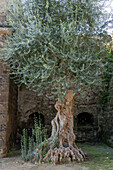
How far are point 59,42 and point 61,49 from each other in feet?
0.76

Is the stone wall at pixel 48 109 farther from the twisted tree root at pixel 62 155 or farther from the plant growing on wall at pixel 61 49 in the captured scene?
the twisted tree root at pixel 62 155

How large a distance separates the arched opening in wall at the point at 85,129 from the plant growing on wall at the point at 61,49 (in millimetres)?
3251

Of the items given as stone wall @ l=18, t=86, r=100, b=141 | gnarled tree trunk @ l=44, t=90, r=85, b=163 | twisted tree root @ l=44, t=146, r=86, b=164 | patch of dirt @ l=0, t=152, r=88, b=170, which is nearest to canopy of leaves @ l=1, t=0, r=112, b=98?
gnarled tree trunk @ l=44, t=90, r=85, b=163

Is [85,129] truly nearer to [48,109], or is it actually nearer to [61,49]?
[48,109]

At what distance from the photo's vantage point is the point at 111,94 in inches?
318

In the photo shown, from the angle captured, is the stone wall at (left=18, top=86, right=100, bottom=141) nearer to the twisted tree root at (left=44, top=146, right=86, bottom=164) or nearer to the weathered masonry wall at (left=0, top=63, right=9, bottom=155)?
the weathered masonry wall at (left=0, top=63, right=9, bottom=155)

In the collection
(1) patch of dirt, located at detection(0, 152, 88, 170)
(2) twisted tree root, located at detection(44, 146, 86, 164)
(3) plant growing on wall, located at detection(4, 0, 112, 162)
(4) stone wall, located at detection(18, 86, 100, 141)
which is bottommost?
(1) patch of dirt, located at detection(0, 152, 88, 170)

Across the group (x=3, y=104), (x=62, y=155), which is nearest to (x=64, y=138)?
(x=62, y=155)

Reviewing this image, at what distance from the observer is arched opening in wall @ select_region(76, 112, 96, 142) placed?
8.52 m

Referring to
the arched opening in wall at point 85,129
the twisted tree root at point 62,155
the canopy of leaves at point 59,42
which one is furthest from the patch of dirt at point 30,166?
the arched opening in wall at point 85,129

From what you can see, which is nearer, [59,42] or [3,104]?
[59,42]

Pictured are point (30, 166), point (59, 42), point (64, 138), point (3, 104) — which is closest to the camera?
point (30, 166)

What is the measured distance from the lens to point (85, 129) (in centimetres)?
865

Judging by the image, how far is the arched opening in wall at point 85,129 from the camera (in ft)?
28.0
